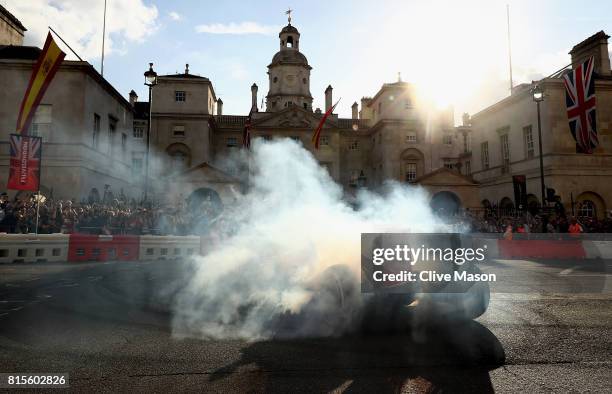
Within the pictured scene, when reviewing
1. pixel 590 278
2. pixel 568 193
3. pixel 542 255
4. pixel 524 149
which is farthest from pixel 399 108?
pixel 590 278

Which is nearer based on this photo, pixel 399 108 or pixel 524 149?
pixel 524 149

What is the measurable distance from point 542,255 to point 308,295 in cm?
1337

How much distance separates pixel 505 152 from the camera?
103 ft

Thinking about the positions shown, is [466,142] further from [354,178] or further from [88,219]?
[88,219]

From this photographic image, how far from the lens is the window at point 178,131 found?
38.9 metres

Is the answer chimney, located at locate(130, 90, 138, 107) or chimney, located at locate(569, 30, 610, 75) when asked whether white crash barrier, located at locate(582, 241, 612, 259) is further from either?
chimney, located at locate(130, 90, 138, 107)

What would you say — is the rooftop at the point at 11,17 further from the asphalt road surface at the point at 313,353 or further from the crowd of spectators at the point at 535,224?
the crowd of spectators at the point at 535,224

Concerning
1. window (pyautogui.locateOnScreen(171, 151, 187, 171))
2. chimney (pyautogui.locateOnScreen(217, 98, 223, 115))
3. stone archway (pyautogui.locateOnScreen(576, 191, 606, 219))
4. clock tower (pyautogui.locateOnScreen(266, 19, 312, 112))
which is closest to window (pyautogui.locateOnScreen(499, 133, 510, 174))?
stone archway (pyautogui.locateOnScreen(576, 191, 606, 219))

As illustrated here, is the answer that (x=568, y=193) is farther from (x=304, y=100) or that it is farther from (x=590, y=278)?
(x=304, y=100)

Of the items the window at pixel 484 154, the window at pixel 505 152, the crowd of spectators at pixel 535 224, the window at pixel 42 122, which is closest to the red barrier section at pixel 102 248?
the window at pixel 42 122

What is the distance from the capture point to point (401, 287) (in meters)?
4.95

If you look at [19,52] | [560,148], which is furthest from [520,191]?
[19,52]

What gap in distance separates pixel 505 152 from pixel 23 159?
1322 inches

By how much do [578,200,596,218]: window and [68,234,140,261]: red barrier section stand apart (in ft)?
94.7
